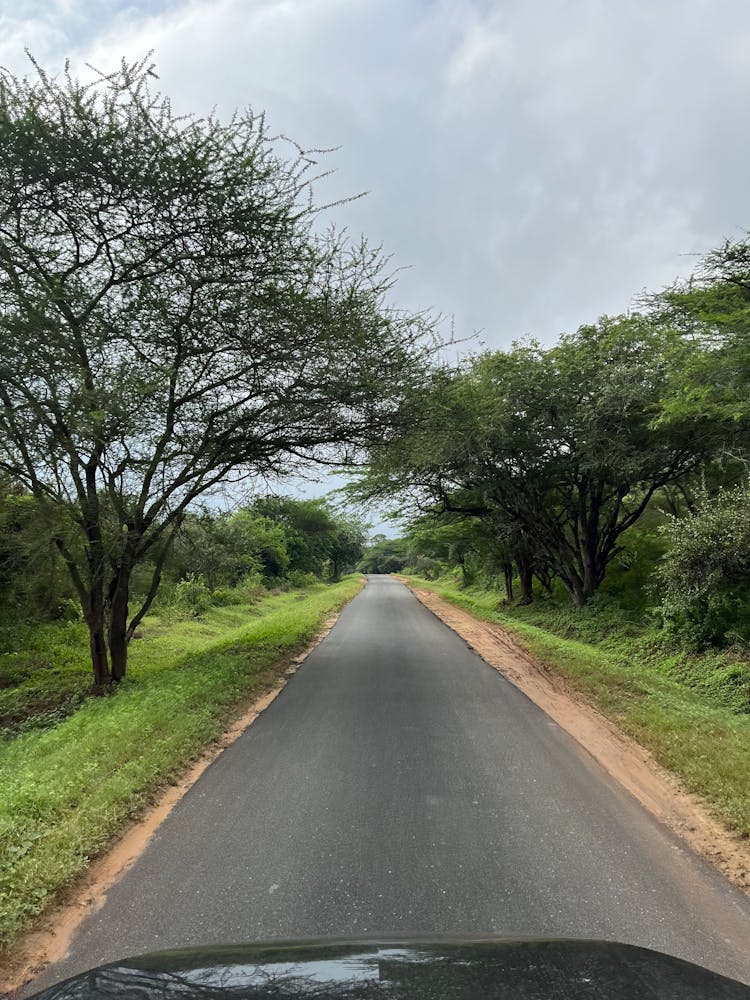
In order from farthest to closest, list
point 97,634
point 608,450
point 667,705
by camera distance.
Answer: point 608,450
point 97,634
point 667,705

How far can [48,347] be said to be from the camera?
22.7 feet

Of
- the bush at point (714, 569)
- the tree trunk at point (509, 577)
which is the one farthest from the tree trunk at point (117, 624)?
the tree trunk at point (509, 577)

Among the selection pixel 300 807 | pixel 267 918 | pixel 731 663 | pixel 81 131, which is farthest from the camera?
pixel 731 663

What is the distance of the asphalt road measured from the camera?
2.87 metres

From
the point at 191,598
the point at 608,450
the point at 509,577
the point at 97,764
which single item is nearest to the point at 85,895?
the point at 97,764

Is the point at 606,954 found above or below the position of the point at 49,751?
above

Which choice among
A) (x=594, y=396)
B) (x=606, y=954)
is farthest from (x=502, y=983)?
(x=594, y=396)

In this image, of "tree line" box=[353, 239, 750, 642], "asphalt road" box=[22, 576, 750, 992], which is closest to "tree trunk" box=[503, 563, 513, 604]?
"tree line" box=[353, 239, 750, 642]

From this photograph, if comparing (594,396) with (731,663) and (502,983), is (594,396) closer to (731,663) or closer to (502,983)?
(731,663)

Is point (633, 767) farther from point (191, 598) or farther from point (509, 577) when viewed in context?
point (191, 598)

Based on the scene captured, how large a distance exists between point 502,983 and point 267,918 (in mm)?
1705

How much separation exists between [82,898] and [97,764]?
1.86 m

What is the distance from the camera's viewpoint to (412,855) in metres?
3.57

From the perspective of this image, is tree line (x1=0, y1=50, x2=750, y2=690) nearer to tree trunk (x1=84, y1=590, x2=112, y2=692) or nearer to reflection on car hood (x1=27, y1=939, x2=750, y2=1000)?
tree trunk (x1=84, y1=590, x2=112, y2=692)
